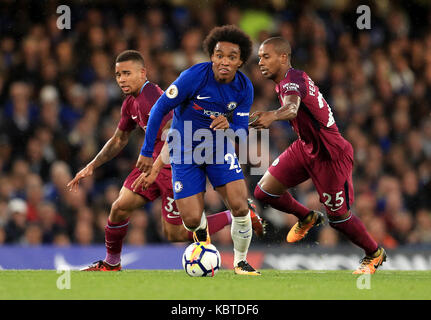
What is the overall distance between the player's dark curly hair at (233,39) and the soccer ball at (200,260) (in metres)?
1.73

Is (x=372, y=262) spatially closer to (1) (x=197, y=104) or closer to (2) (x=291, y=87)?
(2) (x=291, y=87)

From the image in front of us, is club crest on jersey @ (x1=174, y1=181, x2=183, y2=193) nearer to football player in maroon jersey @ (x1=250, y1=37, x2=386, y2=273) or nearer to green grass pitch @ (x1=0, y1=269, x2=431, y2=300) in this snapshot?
green grass pitch @ (x1=0, y1=269, x2=431, y2=300)

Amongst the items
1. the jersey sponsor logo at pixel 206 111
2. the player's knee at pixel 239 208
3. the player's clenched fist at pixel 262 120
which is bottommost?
the player's knee at pixel 239 208

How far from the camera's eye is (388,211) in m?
11.3

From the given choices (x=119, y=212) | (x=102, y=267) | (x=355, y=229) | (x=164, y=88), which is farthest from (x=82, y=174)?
(x=164, y=88)

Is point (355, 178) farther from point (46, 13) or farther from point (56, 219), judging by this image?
point (46, 13)

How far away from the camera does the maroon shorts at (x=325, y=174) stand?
24.1 feet

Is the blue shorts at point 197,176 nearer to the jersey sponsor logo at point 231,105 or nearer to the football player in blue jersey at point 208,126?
the football player in blue jersey at point 208,126

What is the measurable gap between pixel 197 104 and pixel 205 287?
1.72 m

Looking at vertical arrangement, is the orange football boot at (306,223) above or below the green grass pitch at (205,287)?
above

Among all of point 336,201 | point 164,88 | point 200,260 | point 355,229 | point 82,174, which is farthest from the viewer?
point 164,88

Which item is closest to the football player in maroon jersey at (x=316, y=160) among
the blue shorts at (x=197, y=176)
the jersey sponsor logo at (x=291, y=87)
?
the jersey sponsor logo at (x=291, y=87)

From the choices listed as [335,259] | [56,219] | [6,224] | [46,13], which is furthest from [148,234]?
[46,13]

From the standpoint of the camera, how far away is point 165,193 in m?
7.51
